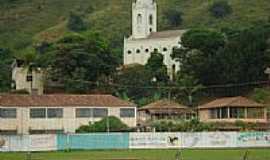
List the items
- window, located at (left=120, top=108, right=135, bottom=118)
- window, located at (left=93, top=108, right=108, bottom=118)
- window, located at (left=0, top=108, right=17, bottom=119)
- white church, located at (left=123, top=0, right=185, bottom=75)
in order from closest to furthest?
1. window, located at (left=0, top=108, right=17, bottom=119)
2. window, located at (left=93, top=108, right=108, bottom=118)
3. window, located at (left=120, top=108, right=135, bottom=118)
4. white church, located at (left=123, top=0, right=185, bottom=75)

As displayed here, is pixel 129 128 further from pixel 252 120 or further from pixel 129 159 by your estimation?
pixel 129 159

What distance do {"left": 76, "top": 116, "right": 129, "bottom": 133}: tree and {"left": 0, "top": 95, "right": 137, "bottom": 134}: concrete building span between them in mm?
3630

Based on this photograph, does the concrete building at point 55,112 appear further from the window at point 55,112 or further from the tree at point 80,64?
the tree at point 80,64

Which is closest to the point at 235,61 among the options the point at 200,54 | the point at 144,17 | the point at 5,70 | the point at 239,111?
the point at 200,54

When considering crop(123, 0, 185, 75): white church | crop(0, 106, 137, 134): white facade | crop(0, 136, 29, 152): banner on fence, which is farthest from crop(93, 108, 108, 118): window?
crop(123, 0, 185, 75): white church

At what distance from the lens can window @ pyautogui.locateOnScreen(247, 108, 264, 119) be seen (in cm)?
10162

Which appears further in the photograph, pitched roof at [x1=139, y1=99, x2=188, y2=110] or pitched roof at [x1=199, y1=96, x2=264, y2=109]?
pitched roof at [x1=139, y1=99, x2=188, y2=110]

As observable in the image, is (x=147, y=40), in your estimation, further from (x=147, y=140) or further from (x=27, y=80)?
(x=147, y=140)

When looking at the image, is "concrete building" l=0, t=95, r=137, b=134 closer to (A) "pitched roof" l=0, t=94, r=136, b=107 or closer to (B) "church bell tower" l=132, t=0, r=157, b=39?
(A) "pitched roof" l=0, t=94, r=136, b=107

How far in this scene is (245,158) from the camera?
54062 millimetres

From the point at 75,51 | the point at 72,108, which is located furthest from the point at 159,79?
the point at 72,108

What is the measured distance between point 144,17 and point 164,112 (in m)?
72.2

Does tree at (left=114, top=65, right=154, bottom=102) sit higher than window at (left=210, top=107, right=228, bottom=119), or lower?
higher

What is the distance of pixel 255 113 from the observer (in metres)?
102
